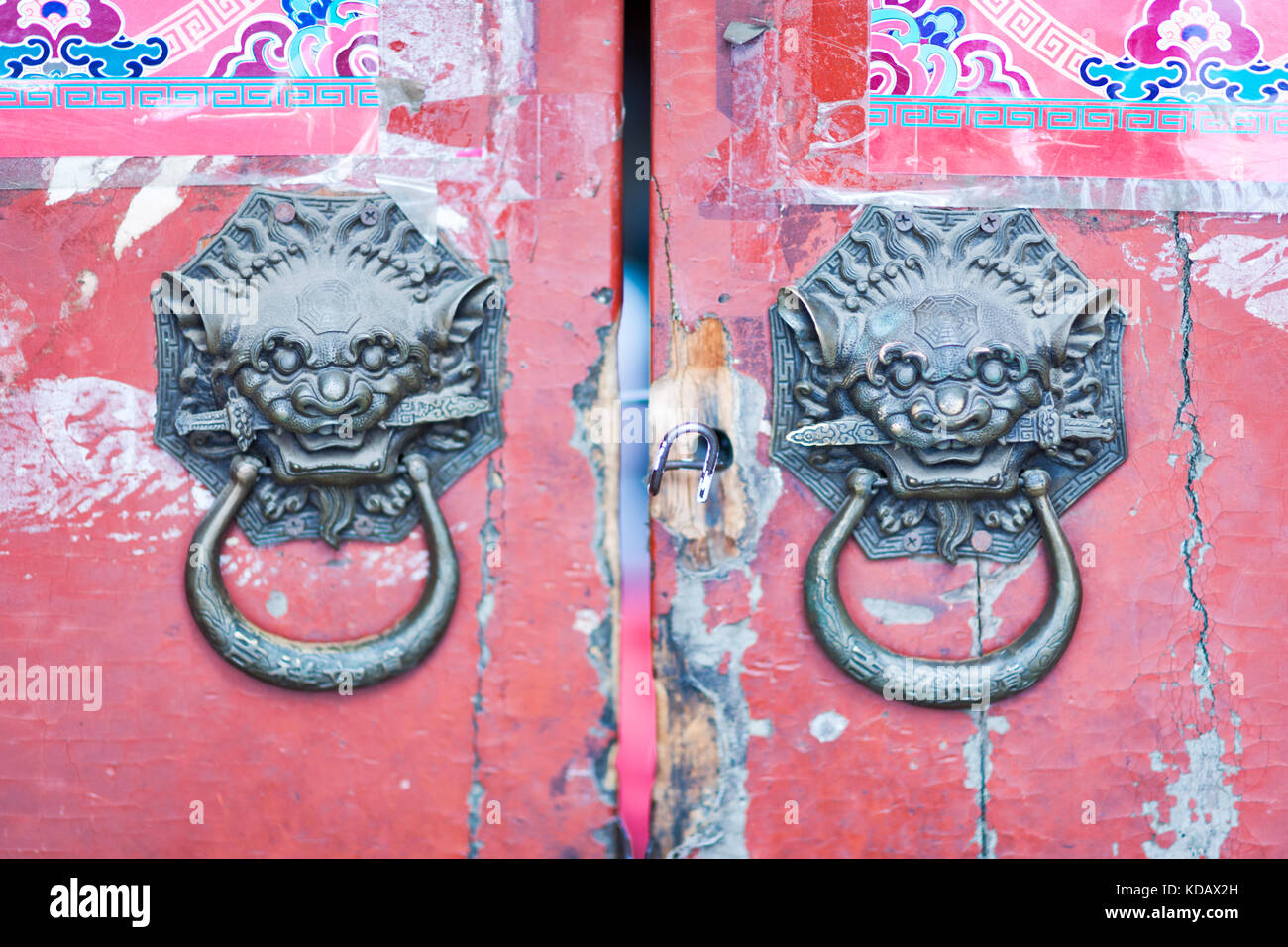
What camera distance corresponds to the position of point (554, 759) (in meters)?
1.05

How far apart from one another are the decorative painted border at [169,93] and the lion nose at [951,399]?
2.37ft

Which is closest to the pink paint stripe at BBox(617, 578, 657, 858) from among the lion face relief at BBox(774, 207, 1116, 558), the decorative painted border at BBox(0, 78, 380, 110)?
the lion face relief at BBox(774, 207, 1116, 558)

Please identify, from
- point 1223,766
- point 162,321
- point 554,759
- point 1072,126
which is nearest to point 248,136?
point 162,321

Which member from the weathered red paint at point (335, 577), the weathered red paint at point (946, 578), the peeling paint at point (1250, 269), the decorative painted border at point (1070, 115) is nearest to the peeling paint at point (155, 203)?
the weathered red paint at point (335, 577)

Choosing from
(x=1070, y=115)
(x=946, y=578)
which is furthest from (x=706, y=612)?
(x=1070, y=115)

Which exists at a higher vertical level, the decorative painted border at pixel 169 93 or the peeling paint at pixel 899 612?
the decorative painted border at pixel 169 93

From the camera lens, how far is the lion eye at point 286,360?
3.28 feet

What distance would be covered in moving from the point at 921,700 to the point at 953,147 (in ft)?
1.97

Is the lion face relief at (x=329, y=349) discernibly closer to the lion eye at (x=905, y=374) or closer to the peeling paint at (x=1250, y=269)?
the lion eye at (x=905, y=374)

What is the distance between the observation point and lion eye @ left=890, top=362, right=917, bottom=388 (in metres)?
1.00

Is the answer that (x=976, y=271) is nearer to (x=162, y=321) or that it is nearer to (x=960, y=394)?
(x=960, y=394)

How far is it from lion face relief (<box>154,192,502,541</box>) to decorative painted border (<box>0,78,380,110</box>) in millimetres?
112

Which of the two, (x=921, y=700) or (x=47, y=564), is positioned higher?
(x=47, y=564)

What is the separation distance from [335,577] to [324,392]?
205 millimetres
